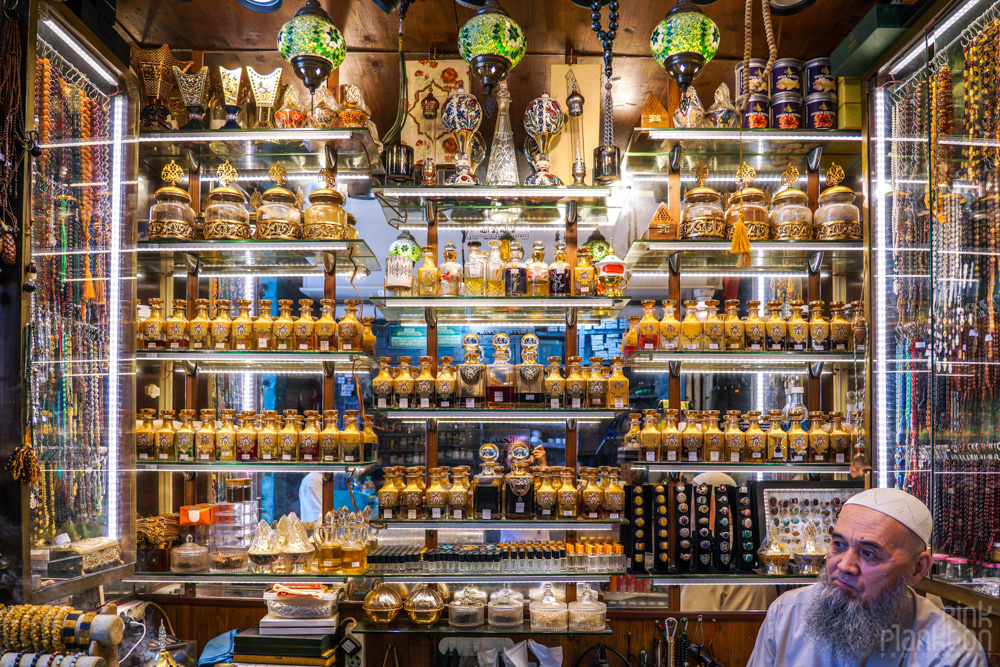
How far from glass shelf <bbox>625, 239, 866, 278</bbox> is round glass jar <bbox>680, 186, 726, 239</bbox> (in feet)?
0.16

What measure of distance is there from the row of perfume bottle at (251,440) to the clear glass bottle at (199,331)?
1.08 feet

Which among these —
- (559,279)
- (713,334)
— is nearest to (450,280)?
(559,279)

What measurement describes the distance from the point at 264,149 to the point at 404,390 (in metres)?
1.48

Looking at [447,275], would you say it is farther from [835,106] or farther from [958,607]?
[958,607]

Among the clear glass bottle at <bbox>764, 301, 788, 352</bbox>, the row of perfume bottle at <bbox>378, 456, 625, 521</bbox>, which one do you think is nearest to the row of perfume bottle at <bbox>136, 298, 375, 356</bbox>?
the row of perfume bottle at <bbox>378, 456, 625, 521</bbox>

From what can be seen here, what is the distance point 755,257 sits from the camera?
3.70 meters

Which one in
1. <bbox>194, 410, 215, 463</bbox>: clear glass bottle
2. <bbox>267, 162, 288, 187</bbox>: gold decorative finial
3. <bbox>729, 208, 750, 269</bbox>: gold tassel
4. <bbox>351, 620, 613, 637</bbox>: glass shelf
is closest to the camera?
<bbox>351, 620, 613, 637</bbox>: glass shelf

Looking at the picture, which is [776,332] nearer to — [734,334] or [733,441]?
[734,334]

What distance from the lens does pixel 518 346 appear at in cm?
388

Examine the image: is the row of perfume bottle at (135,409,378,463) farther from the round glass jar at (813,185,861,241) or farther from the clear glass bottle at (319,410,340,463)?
the round glass jar at (813,185,861,241)


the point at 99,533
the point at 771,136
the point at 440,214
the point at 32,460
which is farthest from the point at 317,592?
the point at 771,136

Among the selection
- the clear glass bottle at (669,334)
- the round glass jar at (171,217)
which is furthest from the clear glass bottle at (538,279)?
the round glass jar at (171,217)

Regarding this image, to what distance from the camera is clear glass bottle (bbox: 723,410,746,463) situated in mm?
3412

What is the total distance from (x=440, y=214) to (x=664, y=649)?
248 centimetres
